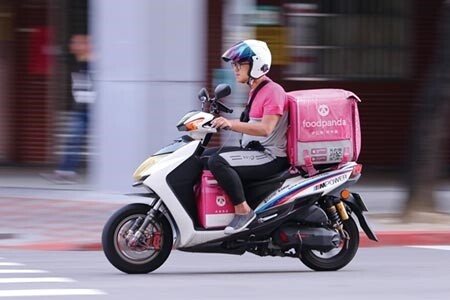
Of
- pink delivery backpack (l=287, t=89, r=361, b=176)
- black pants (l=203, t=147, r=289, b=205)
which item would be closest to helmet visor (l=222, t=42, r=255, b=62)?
pink delivery backpack (l=287, t=89, r=361, b=176)

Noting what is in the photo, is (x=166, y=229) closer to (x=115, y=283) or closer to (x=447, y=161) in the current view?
(x=115, y=283)

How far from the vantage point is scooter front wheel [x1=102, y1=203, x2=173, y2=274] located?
30.3ft

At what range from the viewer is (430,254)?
11172 millimetres

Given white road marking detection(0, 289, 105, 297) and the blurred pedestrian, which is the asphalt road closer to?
white road marking detection(0, 289, 105, 297)

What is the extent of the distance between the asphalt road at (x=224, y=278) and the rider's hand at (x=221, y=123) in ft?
4.00

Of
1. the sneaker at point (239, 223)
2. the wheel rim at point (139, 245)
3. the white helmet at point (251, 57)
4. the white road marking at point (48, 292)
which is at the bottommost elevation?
the white road marking at point (48, 292)

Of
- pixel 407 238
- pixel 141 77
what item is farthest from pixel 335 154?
pixel 141 77

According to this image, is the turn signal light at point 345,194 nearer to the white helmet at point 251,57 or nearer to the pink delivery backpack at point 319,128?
the pink delivery backpack at point 319,128

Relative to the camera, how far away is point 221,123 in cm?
901

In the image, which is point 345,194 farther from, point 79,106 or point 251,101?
point 79,106

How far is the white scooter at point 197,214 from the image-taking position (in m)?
9.21

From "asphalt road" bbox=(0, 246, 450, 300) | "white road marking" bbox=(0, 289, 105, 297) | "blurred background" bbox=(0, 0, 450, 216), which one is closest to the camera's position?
"white road marking" bbox=(0, 289, 105, 297)

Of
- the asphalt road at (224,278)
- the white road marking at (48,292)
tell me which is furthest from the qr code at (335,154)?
the white road marking at (48,292)

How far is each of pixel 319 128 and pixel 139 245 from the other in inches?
67.6
